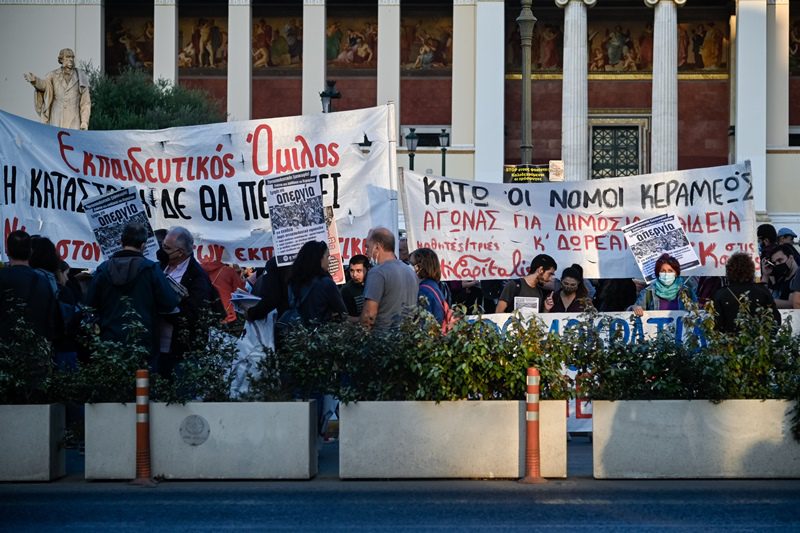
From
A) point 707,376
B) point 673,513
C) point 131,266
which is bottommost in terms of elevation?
point 673,513

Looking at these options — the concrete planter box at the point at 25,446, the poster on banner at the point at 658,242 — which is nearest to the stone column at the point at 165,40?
the poster on banner at the point at 658,242

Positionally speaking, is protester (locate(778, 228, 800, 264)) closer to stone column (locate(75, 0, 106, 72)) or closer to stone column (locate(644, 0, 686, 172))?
stone column (locate(644, 0, 686, 172))

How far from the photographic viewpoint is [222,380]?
12.0 m

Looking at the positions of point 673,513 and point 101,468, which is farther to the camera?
point 101,468

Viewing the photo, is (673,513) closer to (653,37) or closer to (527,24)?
(527,24)

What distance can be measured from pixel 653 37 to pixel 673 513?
45.3m

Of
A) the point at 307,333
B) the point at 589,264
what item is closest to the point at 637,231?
the point at 589,264

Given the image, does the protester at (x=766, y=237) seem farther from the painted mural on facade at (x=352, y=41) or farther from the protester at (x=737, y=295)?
the painted mural on facade at (x=352, y=41)

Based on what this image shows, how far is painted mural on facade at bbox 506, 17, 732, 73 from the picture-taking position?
5481cm

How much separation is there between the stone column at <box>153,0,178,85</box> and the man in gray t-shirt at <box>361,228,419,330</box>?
135ft

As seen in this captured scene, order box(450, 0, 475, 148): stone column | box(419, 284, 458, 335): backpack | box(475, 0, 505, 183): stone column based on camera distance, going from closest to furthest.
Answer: box(419, 284, 458, 335): backpack < box(475, 0, 505, 183): stone column < box(450, 0, 475, 148): stone column

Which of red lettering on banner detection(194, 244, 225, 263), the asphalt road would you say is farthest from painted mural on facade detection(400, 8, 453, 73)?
the asphalt road

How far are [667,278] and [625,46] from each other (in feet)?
136

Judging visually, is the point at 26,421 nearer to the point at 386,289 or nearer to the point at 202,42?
the point at 386,289
